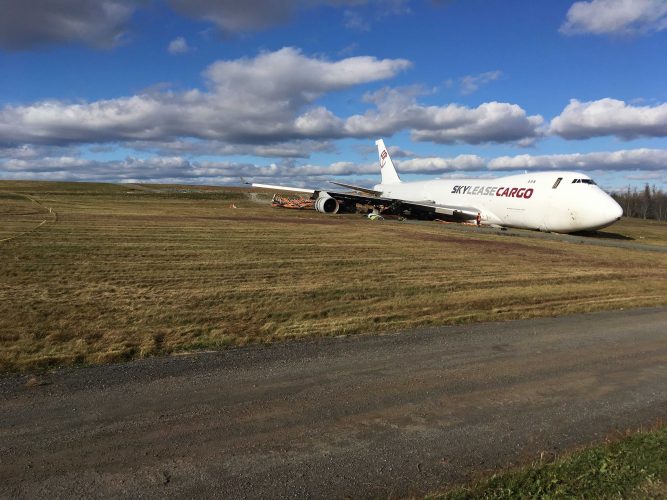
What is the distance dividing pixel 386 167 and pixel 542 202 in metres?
28.1

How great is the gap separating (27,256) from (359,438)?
1408 cm

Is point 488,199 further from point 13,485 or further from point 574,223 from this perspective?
point 13,485

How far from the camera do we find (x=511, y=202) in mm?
32812

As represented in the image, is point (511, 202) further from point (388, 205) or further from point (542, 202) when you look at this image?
point (388, 205)

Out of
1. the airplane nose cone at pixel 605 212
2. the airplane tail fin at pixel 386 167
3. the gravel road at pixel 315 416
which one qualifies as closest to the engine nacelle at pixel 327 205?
the airplane tail fin at pixel 386 167

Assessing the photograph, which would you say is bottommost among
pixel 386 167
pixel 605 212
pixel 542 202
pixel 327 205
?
pixel 327 205

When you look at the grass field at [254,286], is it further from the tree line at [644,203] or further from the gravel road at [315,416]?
the tree line at [644,203]

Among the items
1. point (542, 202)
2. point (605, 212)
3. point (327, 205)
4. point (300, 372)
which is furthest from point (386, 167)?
point (300, 372)

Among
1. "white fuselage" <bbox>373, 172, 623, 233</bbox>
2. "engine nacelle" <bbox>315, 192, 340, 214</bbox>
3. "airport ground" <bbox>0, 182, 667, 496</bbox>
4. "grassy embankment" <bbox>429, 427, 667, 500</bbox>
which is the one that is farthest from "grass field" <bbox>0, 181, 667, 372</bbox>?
"engine nacelle" <bbox>315, 192, 340, 214</bbox>

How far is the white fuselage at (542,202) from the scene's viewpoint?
2816 cm

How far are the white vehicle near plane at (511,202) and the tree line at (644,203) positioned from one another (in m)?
79.8

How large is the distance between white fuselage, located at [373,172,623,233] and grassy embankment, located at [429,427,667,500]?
26.3m

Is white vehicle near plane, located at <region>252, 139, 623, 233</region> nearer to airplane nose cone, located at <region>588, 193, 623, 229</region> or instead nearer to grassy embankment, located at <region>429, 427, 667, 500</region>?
airplane nose cone, located at <region>588, 193, 623, 229</region>

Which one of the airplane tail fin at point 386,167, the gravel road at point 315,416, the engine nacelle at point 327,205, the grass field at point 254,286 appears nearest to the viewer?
the gravel road at point 315,416
